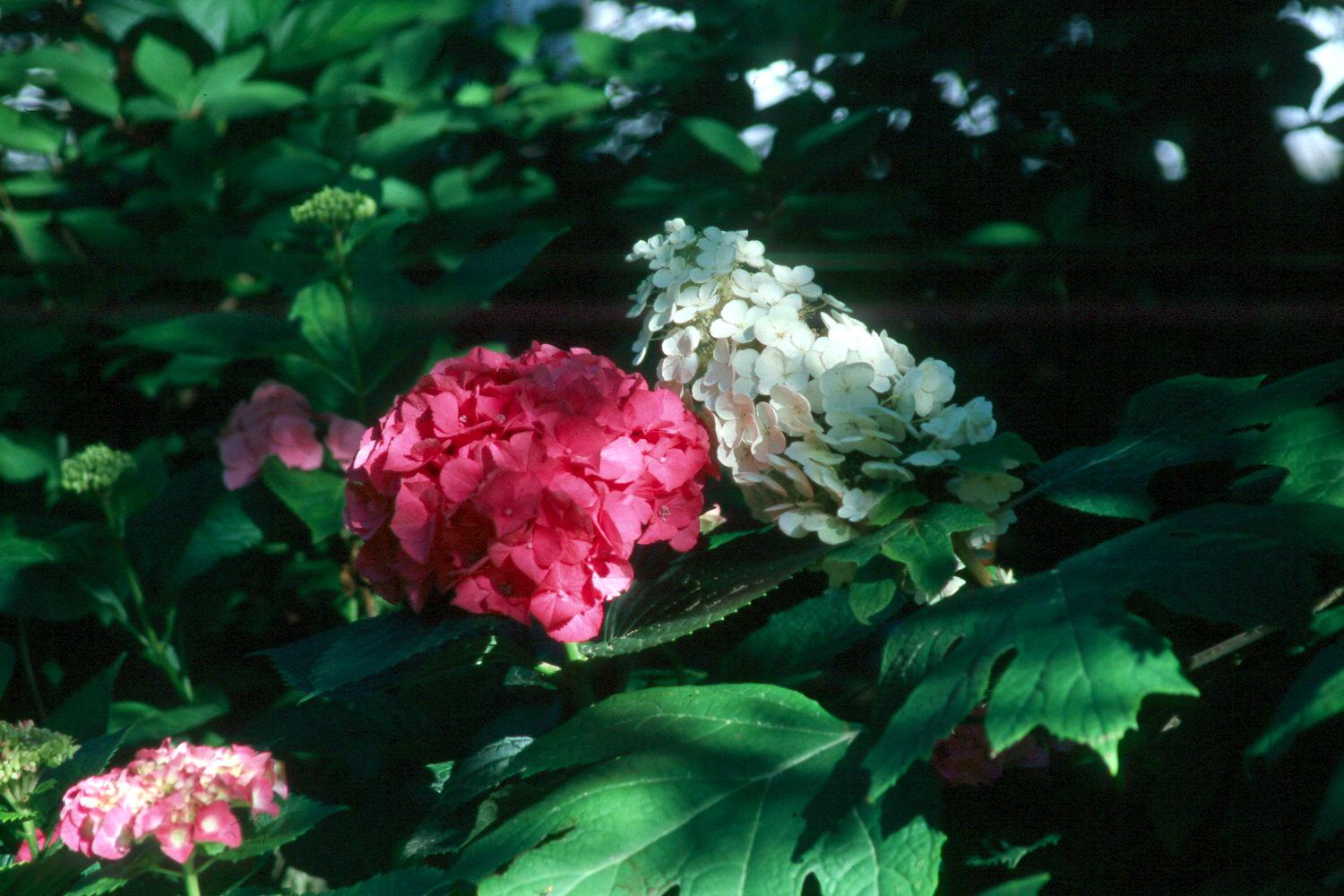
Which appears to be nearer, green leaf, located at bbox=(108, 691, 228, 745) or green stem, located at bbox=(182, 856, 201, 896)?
green stem, located at bbox=(182, 856, 201, 896)

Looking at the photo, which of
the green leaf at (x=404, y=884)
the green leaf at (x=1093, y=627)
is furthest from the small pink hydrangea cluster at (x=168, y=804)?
the green leaf at (x=1093, y=627)

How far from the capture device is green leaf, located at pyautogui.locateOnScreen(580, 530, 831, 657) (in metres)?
1.36

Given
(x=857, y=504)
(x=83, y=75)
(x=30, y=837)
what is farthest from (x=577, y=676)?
(x=83, y=75)

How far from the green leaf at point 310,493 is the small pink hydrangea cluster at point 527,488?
0.70 m

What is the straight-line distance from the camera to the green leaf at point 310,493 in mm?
2139

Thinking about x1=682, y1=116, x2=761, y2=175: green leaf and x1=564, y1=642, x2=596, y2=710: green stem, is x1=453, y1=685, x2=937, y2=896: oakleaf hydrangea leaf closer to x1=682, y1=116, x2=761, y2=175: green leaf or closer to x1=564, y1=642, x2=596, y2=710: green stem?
x1=564, y1=642, x2=596, y2=710: green stem

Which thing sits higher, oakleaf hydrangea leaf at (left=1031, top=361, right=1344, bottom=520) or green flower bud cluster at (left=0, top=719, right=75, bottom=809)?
oakleaf hydrangea leaf at (left=1031, top=361, right=1344, bottom=520)

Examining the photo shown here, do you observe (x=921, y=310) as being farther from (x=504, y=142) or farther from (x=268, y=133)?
(x=268, y=133)

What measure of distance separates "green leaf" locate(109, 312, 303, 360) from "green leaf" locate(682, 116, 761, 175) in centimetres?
89

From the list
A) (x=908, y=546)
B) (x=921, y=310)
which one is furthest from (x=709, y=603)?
(x=921, y=310)

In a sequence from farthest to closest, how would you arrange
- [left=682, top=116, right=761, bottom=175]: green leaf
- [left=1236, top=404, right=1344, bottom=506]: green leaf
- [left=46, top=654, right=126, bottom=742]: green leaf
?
[left=682, top=116, right=761, bottom=175]: green leaf < [left=46, top=654, right=126, bottom=742]: green leaf < [left=1236, top=404, right=1344, bottom=506]: green leaf

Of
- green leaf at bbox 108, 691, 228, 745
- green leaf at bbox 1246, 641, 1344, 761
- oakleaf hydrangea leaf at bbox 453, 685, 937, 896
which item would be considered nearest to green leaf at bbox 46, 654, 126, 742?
green leaf at bbox 108, 691, 228, 745

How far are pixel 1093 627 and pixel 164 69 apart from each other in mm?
2506

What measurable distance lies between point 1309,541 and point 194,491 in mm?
2181
